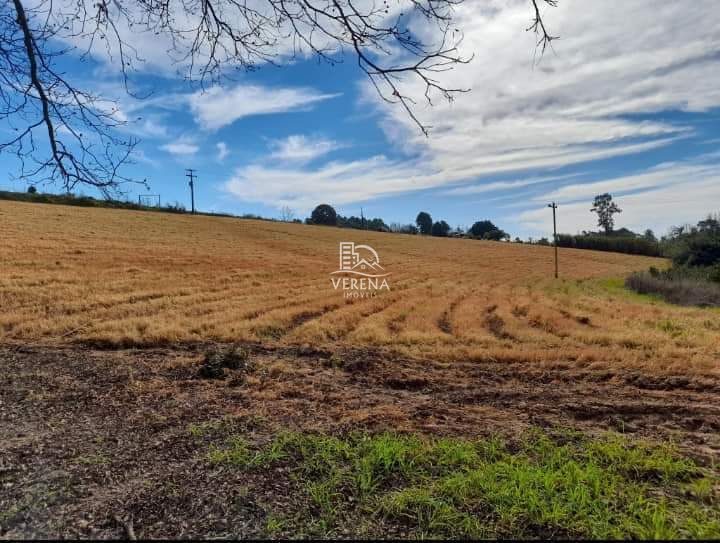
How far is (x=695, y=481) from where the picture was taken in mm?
2535

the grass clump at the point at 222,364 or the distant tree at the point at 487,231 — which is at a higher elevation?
the distant tree at the point at 487,231

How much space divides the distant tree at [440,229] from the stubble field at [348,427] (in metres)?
64.6

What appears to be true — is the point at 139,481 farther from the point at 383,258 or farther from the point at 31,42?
the point at 383,258

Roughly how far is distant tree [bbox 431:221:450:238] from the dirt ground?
69188mm

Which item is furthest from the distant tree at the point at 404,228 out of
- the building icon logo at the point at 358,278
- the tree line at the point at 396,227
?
the building icon logo at the point at 358,278

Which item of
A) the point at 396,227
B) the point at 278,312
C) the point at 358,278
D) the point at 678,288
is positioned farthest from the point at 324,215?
the point at 278,312

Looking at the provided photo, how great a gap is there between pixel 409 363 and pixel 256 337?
3561 millimetres

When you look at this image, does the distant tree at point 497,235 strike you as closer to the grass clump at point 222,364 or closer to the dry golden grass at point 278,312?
the dry golden grass at point 278,312

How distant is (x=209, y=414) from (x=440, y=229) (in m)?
74.1

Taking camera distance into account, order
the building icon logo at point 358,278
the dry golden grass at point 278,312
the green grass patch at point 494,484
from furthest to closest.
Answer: the building icon logo at point 358,278
the dry golden grass at point 278,312
the green grass patch at point 494,484

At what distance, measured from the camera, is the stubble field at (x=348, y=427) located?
2.20 meters

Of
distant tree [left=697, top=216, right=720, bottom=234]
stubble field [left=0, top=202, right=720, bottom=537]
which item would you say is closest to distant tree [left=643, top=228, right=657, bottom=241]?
distant tree [left=697, top=216, right=720, bottom=234]

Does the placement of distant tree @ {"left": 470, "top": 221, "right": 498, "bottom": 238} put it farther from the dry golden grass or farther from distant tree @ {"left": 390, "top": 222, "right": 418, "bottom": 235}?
the dry golden grass

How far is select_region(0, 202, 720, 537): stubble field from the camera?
220cm
